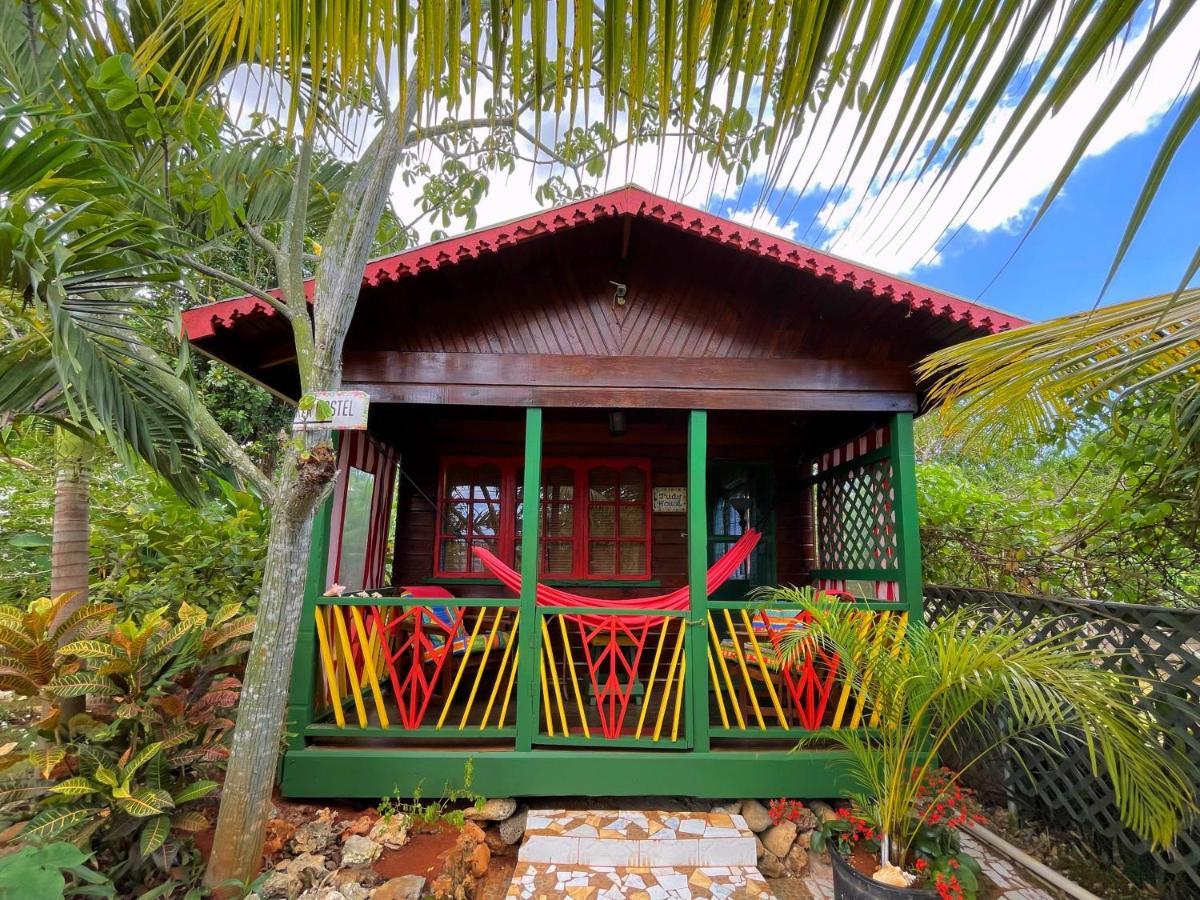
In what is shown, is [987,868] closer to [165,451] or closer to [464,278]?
[464,278]

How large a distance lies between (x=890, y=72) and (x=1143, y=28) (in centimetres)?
15

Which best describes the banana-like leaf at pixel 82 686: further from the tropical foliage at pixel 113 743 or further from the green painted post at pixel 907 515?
the green painted post at pixel 907 515

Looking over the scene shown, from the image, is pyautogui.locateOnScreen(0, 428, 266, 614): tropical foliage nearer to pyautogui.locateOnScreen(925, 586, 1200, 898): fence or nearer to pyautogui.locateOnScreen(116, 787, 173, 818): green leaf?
pyautogui.locateOnScreen(116, 787, 173, 818): green leaf

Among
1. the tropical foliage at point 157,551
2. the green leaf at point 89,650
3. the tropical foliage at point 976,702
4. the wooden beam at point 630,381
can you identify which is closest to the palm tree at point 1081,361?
the wooden beam at point 630,381

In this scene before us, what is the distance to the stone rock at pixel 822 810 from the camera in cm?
288

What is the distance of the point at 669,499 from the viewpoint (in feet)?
16.1

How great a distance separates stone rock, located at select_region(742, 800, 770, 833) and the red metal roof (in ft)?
8.79

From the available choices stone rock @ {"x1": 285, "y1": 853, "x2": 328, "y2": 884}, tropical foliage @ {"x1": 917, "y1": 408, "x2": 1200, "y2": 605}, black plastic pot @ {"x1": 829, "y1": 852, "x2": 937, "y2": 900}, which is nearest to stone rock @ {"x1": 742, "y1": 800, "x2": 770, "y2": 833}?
black plastic pot @ {"x1": 829, "y1": 852, "x2": 937, "y2": 900}

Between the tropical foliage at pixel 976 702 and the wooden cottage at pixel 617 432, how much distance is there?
23cm

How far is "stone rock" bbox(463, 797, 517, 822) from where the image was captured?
2.81 m

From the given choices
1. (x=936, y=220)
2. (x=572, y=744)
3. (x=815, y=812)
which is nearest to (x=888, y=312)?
(x=815, y=812)

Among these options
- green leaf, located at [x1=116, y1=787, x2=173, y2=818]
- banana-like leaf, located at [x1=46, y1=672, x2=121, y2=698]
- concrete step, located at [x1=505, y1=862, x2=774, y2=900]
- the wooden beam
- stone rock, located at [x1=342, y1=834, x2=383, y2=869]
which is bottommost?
concrete step, located at [x1=505, y1=862, x2=774, y2=900]

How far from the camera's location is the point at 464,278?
3.32 metres

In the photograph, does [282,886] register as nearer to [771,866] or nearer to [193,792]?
[193,792]
